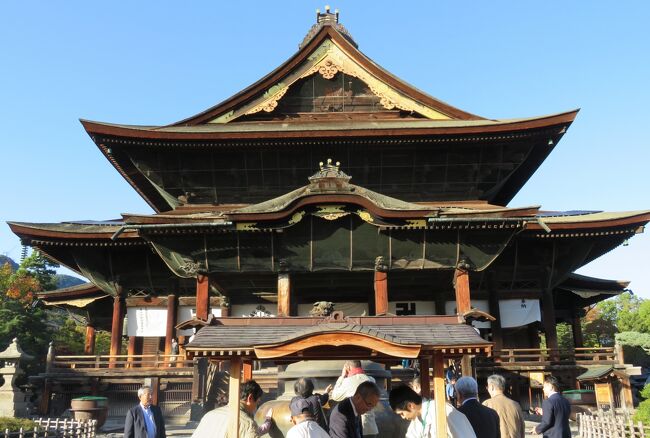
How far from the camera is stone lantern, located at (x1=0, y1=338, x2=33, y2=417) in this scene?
15.9m

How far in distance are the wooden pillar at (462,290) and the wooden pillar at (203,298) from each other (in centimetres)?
756

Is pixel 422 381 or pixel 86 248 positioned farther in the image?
pixel 86 248

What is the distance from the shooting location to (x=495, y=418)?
5684 millimetres

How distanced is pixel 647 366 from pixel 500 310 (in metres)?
30.7

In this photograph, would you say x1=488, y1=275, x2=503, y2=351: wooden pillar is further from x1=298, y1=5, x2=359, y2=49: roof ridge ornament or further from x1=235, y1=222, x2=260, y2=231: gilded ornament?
x1=298, y1=5, x2=359, y2=49: roof ridge ornament

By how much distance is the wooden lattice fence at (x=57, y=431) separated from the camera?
10430mm

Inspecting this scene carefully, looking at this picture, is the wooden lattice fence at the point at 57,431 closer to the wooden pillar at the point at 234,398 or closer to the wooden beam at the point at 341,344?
the wooden pillar at the point at 234,398

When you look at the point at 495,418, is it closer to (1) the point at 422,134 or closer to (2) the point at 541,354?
(2) the point at 541,354

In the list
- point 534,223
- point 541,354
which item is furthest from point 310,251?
point 541,354

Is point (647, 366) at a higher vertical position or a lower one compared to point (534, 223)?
lower

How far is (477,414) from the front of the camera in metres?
5.73

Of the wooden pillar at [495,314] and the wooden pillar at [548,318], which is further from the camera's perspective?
the wooden pillar at [548,318]

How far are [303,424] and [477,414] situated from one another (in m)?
2.21

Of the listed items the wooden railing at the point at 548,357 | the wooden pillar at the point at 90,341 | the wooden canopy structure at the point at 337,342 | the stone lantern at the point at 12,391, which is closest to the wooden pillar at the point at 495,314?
the wooden railing at the point at 548,357
